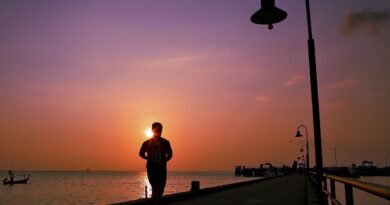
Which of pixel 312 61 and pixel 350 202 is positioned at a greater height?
pixel 312 61

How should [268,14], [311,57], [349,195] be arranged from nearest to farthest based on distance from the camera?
[349,195]
[268,14]
[311,57]

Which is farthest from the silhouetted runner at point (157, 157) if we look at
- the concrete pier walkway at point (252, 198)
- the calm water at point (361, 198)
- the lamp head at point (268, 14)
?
the concrete pier walkway at point (252, 198)

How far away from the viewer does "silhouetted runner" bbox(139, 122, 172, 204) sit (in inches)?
346

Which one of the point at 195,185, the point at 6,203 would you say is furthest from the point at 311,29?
the point at 6,203

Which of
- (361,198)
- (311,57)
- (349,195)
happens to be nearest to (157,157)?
(349,195)

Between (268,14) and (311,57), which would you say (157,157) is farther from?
(311,57)

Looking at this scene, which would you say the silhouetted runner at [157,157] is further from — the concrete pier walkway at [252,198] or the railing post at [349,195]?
the concrete pier walkway at [252,198]

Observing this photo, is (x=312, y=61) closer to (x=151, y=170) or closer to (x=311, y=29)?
(x=311, y=29)

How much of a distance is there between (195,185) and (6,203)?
2047 inches

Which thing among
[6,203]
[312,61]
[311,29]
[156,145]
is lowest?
[6,203]

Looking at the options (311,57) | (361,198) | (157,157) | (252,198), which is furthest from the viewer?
(361,198)

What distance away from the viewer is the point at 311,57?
1101 cm

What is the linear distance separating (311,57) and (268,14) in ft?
10.1

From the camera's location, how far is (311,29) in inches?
468
